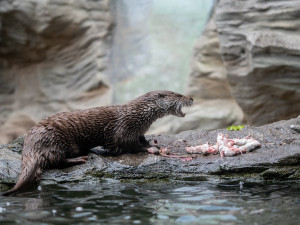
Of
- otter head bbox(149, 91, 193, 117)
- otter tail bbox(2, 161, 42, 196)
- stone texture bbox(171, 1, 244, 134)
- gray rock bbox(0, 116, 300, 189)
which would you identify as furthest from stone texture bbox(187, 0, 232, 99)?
otter tail bbox(2, 161, 42, 196)

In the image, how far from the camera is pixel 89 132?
4.29 m

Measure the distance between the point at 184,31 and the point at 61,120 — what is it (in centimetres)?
745

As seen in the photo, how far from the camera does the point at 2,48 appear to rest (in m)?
10.4

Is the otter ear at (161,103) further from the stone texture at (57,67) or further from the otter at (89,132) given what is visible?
the stone texture at (57,67)

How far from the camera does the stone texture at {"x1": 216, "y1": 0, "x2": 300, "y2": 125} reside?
7.02 m

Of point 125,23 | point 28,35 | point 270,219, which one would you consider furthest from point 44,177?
point 125,23

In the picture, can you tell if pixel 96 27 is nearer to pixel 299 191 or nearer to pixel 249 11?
pixel 249 11

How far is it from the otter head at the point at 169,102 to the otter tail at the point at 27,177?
1414 millimetres

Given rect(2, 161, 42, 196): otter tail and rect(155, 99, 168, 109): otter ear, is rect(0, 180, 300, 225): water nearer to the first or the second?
rect(2, 161, 42, 196): otter tail

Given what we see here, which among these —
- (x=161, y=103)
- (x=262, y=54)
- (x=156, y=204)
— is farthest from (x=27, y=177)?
(x=262, y=54)

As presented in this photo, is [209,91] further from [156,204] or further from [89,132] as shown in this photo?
[156,204]

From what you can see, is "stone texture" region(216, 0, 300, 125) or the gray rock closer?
the gray rock

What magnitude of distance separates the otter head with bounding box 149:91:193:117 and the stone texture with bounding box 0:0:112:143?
5.78 meters

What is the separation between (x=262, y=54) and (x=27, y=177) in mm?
4741
